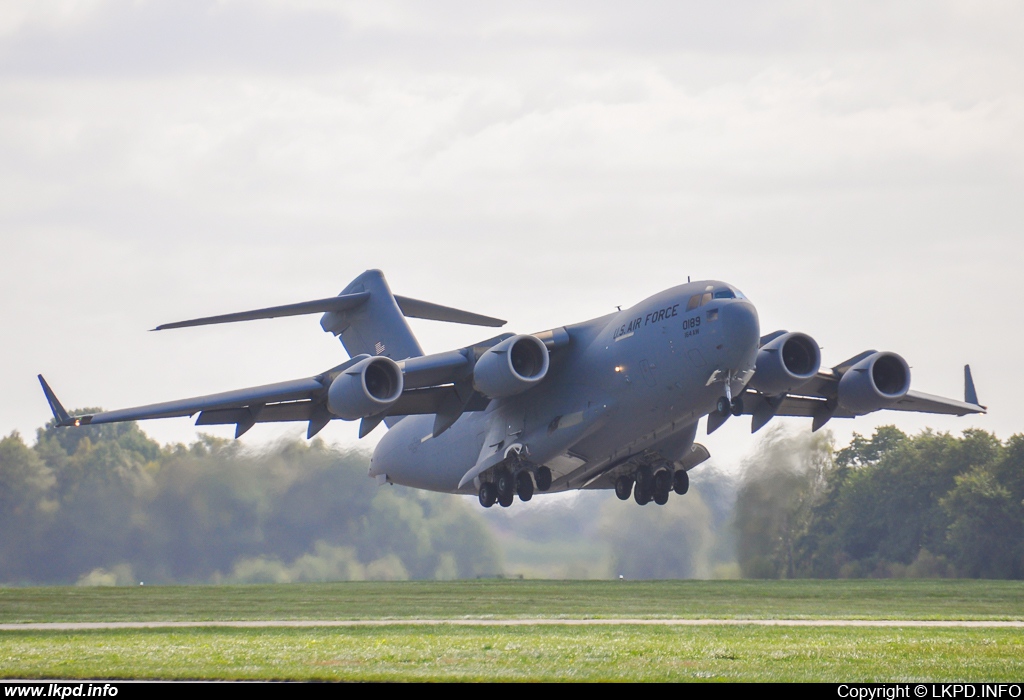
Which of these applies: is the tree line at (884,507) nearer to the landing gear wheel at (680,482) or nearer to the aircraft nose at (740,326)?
the landing gear wheel at (680,482)

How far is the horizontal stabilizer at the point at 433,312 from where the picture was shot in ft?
90.4

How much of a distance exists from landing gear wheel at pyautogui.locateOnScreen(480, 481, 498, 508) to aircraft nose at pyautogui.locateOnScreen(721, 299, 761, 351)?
6.05 metres

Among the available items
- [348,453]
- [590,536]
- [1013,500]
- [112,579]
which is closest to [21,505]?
[112,579]

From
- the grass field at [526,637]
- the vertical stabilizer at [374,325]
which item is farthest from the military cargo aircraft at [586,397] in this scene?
the grass field at [526,637]

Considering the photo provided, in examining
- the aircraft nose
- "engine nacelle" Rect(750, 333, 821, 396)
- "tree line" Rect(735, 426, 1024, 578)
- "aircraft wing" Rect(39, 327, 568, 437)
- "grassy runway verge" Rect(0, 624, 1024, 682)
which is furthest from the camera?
"tree line" Rect(735, 426, 1024, 578)

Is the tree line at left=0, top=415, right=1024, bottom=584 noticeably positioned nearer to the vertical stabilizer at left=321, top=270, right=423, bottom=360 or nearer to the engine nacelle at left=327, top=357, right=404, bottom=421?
the vertical stabilizer at left=321, top=270, right=423, bottom=360

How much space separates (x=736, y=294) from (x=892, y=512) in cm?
1812

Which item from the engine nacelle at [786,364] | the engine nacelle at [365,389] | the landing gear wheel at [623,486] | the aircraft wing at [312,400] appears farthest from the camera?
the landing gear wheel at [623,486]

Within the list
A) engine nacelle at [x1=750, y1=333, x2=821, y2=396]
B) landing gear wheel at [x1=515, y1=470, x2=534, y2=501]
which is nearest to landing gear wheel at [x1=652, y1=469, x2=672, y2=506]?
landing gear wheel at [x1=515, y1=470, x2=534, y2=501]

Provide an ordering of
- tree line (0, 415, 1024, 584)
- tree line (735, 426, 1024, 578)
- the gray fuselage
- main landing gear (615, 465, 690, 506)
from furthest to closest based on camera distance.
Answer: tree line (735, 426, 1024, 578) < tree line (0, 415, 1024, 584) < main landing gear (615, 465, 690, 506) < the gray fuselage

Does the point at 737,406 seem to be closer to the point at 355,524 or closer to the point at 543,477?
the point at 543,477

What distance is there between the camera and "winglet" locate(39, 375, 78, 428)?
22031mm

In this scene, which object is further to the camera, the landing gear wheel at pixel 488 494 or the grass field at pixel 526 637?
the landing gear wheel at pixel 488 494

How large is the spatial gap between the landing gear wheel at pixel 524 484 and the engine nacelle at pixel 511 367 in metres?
2.39
